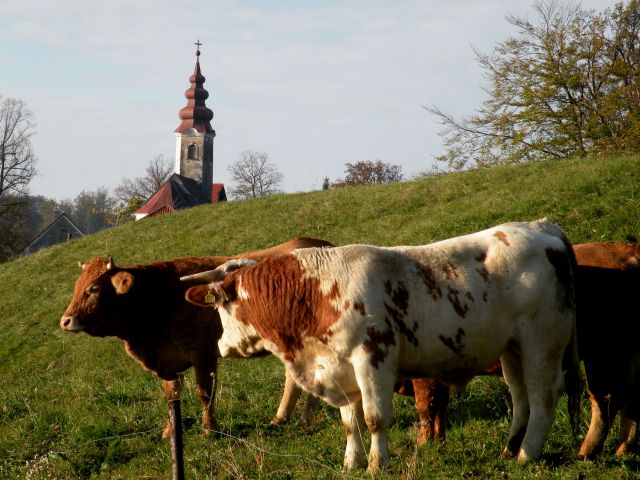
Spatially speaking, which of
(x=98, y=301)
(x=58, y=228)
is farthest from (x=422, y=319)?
(x=58, y=228)

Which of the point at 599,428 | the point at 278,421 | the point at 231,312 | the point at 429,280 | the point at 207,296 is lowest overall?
the point at 278,421

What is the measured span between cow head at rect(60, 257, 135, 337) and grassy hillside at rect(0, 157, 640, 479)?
115cm

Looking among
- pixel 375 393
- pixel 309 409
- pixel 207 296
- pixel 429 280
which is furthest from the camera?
pixel 309 409

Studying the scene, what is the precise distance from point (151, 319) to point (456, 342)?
172 inches

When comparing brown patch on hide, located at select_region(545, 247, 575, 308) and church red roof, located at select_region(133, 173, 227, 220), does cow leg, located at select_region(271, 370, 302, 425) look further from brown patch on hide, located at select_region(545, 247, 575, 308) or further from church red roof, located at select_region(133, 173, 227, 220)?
church red roof, located at select_region(133, 173, 227, 220)

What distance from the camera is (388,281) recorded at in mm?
6434

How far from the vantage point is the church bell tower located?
4129 inches

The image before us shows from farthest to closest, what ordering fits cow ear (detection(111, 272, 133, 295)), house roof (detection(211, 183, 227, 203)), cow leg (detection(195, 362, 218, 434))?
1. house roof (detection(211, 183, 227, 203))
2. cow ear (detection(111, 272, 133, 295))
3. cow leg (detection(195, 362, 218, 434))

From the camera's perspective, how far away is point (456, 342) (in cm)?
643

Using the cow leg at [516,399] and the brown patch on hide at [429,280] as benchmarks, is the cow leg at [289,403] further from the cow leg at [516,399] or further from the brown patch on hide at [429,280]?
the brown patch on hide at [429,280]

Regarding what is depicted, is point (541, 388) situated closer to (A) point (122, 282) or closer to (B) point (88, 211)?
(A) point (122, 282)

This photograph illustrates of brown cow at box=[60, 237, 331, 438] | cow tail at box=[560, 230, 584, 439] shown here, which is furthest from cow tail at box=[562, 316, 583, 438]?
brown cow at box=[60, 237, 331, 438]

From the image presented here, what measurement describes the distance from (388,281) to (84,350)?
12253 mm

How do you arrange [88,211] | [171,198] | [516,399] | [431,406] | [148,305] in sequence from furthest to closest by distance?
1. [88,211]
2. [171,198]
3. [148,305]
4. [431,406]
5. [516,399]
